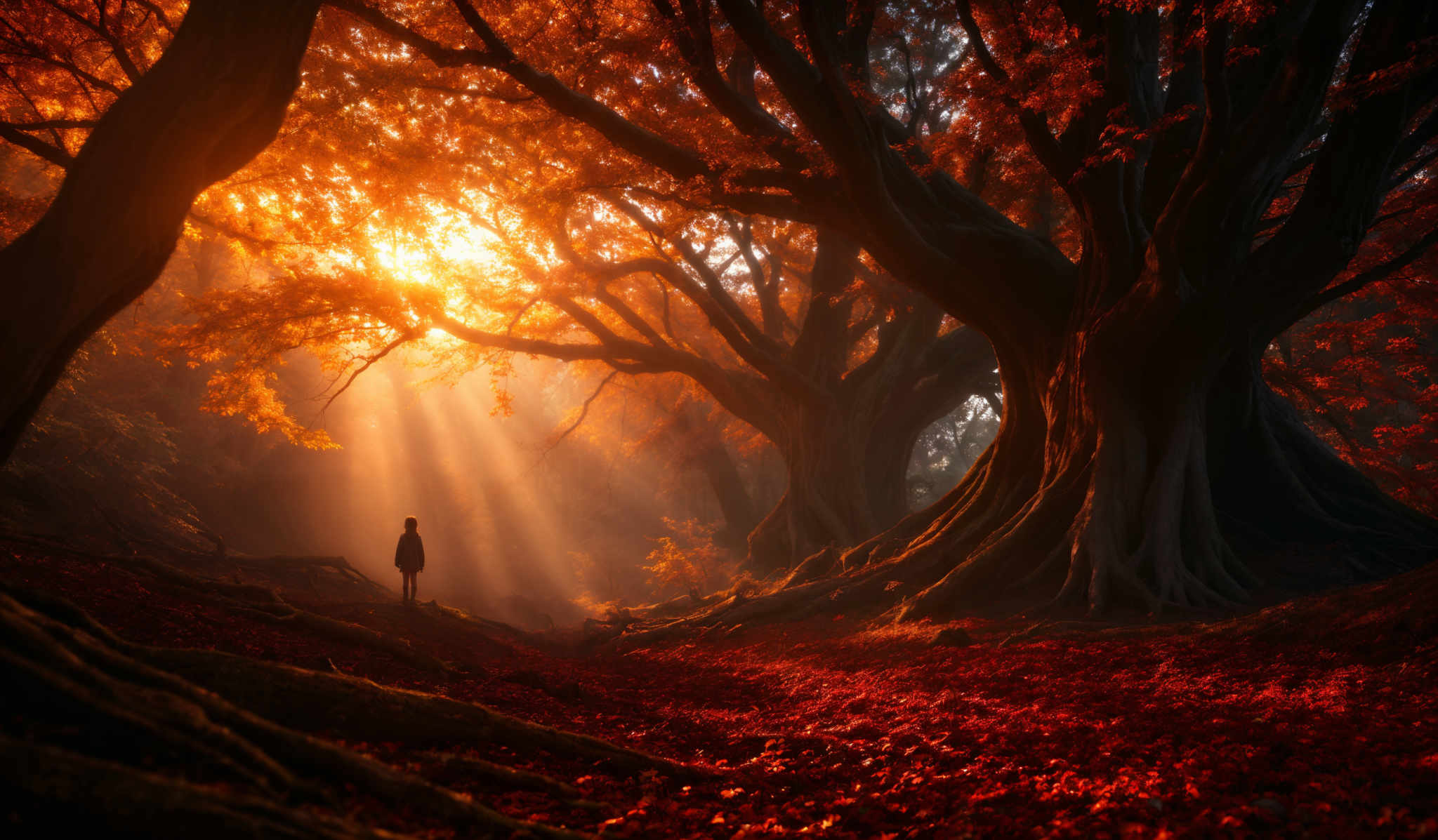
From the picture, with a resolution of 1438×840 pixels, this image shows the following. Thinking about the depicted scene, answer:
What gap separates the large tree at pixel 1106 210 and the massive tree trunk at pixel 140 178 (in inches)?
117

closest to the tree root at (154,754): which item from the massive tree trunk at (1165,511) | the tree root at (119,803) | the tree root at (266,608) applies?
the tree root at (119,803)

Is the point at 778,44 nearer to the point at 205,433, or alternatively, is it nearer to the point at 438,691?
the point at 438,691

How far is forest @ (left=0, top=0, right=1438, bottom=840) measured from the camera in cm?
294

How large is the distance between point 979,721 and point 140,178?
6.16 meters

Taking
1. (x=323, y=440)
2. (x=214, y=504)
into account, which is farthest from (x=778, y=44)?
(x=214, y=504)

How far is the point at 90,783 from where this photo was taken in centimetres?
154

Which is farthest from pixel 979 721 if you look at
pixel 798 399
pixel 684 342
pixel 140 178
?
pixel 684 342

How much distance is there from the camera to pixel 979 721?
453cm

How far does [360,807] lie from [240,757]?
0.40 meters

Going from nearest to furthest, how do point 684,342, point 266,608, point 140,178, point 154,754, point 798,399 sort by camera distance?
point 154,754, point 140,178, point 266,608, point 798,399, point 684,342

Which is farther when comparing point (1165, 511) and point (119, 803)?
point (1165, 511)

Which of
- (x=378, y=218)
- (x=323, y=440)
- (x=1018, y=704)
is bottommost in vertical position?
(x=1018, y=704)

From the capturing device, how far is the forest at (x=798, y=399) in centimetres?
294

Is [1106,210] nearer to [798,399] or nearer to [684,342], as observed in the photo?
[798,399]
